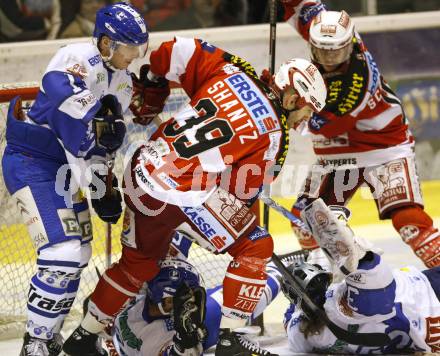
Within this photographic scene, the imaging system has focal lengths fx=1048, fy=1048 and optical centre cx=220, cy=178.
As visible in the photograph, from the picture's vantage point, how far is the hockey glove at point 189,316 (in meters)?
4.09

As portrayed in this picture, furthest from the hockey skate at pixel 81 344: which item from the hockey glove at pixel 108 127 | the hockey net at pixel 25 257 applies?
the hockey glove at pixel 108 127

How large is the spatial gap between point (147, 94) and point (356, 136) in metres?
1.26

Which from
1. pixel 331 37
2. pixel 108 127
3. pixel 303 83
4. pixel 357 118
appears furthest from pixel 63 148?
pixel 357 118

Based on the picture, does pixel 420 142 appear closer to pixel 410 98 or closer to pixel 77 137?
pixel 410 98

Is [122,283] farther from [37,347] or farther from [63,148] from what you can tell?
[63,148]

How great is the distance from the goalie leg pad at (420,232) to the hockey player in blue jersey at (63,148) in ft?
5.27

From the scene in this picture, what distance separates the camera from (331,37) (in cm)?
489

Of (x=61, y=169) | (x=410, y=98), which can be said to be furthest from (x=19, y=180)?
(x=410, y=98)

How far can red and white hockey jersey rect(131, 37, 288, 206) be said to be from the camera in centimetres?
402

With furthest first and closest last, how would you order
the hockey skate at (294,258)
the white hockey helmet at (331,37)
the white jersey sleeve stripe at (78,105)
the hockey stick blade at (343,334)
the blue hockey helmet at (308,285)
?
1. the white hockey helmet at (331,37)
2. the hockey skate at (294,258)
3. the blue hockey helmet at (308,285)
4. the hockey stick blade at (343,334)
5. the white jersey sleeve stripe at (78,105)

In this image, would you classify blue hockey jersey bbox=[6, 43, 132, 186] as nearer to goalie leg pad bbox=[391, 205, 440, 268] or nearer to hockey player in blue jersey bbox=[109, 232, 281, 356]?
hockey player in blue jersey bbox=[109, 232, 281, 356]

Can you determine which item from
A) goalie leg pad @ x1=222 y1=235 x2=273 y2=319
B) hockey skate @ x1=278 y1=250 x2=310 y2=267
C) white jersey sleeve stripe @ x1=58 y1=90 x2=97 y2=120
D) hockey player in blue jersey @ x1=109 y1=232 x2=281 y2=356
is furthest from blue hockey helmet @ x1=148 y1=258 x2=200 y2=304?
white jersey sleeve stripe @ x1=58 y1=90 x2=97 y2=120

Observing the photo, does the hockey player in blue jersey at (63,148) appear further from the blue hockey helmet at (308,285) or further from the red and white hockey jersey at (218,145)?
the blue hockey helmet at (308,285)

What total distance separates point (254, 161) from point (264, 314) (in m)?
1.25
